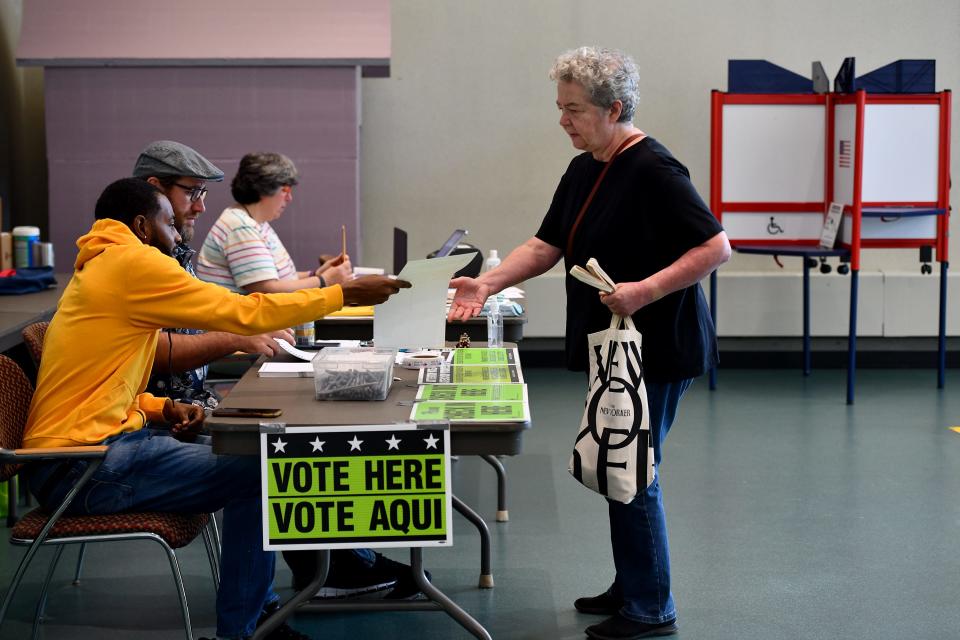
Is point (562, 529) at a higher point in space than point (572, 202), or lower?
lower

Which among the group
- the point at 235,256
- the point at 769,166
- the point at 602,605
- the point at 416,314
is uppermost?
the point at 769,166

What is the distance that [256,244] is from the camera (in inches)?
170

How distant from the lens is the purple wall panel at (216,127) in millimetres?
5734

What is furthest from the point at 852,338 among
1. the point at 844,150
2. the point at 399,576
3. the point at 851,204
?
the point at 399,576

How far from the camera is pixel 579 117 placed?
2947 mm

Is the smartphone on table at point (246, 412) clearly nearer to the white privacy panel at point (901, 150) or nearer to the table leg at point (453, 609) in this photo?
the table leg at point (453, 609)

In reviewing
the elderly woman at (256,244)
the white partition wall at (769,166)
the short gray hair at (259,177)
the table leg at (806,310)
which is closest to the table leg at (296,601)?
the elderly woman at (256,244)

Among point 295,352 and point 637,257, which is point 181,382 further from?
point 637,257

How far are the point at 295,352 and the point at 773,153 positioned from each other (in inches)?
161

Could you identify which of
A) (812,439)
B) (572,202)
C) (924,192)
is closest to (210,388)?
(572,202)

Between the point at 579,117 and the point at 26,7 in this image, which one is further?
the point at 26,7

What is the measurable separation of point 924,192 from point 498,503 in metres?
3.44

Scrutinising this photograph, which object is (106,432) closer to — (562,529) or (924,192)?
(562,529)

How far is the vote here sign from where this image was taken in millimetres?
2459
